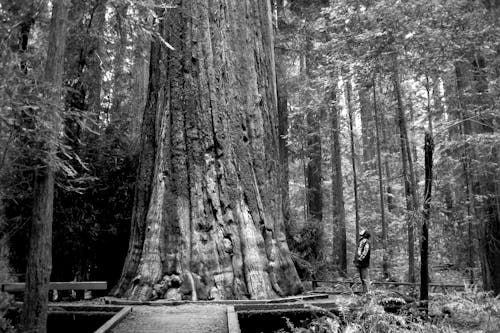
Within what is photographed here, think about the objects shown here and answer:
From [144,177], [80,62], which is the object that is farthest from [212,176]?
[80,62]

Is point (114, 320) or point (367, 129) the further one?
point (367, 129)

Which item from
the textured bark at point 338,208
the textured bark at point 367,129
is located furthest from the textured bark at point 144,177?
the textured bark at point 367,129

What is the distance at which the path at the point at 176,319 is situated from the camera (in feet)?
18.3

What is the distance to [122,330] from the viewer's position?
219 inches

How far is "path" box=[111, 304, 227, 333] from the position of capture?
5582 mm

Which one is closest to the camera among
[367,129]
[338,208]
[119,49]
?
[119,49]

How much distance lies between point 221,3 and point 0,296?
7.07 m

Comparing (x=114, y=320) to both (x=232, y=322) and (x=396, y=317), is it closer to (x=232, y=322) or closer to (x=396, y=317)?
(x=232, y=322)

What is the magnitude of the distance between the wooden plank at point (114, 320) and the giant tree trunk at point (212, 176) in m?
1.10

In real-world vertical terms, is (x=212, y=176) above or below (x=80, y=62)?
below

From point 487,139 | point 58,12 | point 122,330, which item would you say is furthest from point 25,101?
point 487,139

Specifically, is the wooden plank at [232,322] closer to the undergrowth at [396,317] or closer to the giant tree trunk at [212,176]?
the undergrowth at [396,317]

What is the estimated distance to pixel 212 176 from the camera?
28.0ft

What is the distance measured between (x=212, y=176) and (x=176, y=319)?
3.07 meters
